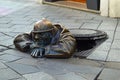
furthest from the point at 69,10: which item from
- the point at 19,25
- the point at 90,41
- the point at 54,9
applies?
the point at 90,41

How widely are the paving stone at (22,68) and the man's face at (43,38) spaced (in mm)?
733

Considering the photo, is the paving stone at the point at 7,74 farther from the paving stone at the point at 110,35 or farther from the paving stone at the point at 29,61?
the paving stone at the point at 110,35

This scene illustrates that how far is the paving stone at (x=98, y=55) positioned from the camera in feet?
19.8

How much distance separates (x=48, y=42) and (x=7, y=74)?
1.28 meters

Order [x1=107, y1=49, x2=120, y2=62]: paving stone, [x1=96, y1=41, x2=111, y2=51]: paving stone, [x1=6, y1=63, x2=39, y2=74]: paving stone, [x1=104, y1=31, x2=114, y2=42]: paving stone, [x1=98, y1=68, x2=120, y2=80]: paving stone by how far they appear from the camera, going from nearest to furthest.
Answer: [x1=98, y1=68, x2=120, y2=80]: paving stone
[x1=6, y1=63, x2=39, y2=74]: paving stone
[x1=107, y1=49, x2=120, y2=62]: paving stone
[x1=96, y1=41, x2=111, y2=51]: paving stone
[x1=104, y1=31, x2=114, y2=42]: paving stone

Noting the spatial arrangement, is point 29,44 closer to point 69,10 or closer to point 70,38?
point 70,38

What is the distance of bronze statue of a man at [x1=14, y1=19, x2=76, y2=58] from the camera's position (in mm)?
6066

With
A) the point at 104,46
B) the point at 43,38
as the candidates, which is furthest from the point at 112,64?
the point at 43,38

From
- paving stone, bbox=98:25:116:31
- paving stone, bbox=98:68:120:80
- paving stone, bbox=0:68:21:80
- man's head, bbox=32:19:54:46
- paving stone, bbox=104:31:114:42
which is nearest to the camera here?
paving stone, bbox=98:68:120:80

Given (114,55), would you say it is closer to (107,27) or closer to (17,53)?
(17,53)

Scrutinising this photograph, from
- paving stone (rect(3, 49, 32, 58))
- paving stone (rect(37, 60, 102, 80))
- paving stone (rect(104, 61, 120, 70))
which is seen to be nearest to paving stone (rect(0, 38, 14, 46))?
paving stone (rect(3, 49, 32, 58))

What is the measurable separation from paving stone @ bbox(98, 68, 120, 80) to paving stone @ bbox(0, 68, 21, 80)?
136 centimetres

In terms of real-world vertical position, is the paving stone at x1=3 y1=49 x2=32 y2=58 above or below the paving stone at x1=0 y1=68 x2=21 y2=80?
below

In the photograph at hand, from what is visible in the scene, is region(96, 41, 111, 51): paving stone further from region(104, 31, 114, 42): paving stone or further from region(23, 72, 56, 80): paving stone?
region(23, 72, 56, 80): paving stone
